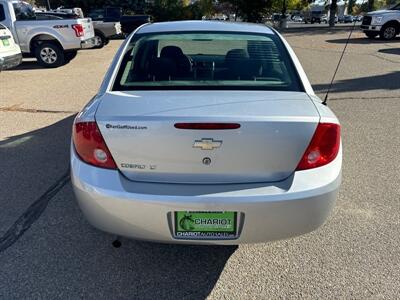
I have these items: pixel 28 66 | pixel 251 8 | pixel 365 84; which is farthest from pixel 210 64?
pixel 251 8

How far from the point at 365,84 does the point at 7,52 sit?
352 inches

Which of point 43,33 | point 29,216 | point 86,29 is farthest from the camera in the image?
point 86,29

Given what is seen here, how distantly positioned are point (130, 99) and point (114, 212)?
0.76m

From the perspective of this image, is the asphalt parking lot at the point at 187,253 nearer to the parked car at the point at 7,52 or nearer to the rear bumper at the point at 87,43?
the parked car at the point at 7,52

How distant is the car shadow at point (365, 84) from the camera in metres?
8.25

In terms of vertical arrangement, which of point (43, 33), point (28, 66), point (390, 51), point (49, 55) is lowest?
point (390, 51)

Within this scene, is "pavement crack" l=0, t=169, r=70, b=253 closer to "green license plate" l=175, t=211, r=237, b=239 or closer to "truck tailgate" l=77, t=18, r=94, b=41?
"green license plate" l=175, t=211, r=237, b=239

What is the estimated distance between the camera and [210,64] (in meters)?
3.03

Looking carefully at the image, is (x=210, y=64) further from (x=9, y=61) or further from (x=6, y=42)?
(x=6, y=42)

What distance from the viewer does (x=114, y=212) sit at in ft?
6.98

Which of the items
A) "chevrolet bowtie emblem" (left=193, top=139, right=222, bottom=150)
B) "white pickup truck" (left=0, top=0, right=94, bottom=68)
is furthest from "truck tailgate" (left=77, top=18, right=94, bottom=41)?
"chevrolet bowtie emblem" (left=193, top=139, right=222, bottom=150)

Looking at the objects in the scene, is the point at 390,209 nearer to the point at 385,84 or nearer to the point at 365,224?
the point at 365,224

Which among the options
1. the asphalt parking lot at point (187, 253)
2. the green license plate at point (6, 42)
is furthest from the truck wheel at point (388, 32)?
the green license plate at point (6, 42)

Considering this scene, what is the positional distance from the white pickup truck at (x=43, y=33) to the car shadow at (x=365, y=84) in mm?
7965
